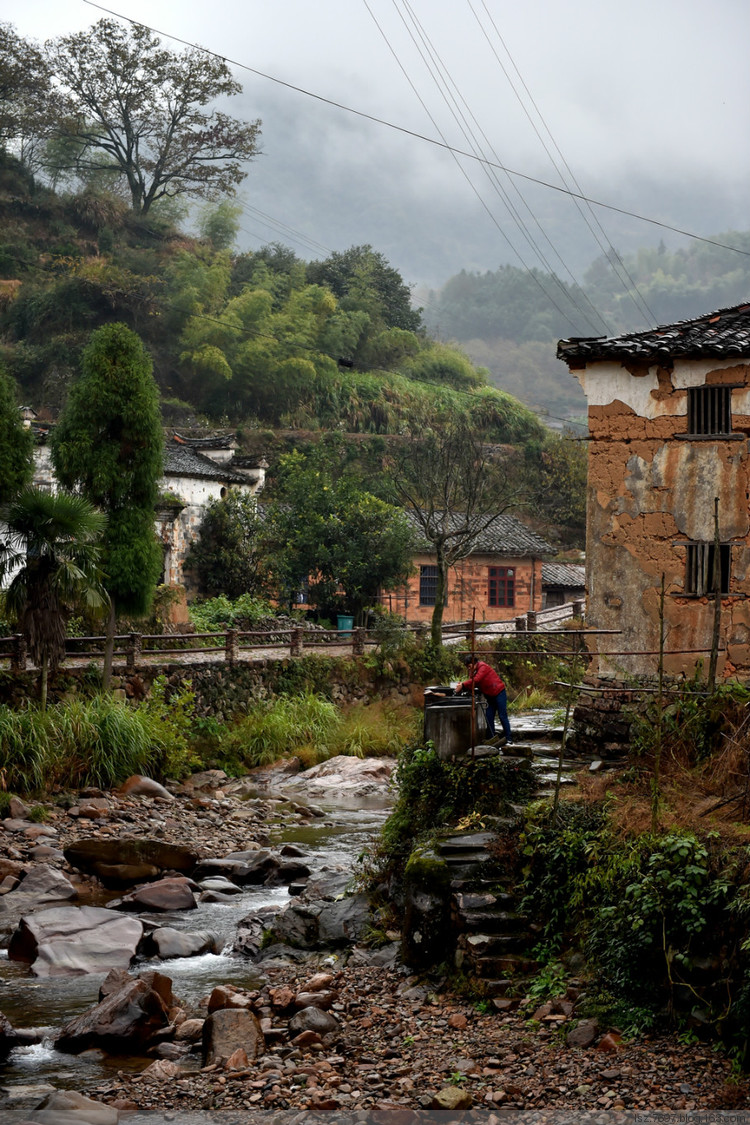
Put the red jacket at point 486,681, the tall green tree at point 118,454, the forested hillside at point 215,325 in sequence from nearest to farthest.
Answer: the red jacket at point 486,681
the tall green tree at point 118,454
the forested hillside at point 215,325

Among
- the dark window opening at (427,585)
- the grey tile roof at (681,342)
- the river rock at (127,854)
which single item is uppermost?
the grey tile roof at (681,342)

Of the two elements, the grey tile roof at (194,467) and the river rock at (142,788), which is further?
the grey tile roof at (194,467)

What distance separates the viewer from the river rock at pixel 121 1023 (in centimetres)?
833

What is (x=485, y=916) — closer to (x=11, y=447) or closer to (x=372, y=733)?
(x=11, y=447)

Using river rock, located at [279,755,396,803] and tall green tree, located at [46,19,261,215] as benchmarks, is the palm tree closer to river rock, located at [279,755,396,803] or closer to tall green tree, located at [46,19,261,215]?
river rock, located at [279,755,396,803]

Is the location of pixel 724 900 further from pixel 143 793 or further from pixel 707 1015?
pixel 143 793

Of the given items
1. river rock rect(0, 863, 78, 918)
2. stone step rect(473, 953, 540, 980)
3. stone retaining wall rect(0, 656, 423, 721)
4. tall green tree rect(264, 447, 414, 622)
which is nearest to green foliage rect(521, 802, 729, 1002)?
stone step rect(473, 953, 540, 980)

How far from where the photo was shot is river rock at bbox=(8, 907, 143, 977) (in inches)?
406

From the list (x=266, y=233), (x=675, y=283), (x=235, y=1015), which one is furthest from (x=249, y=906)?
(x=266, y=233)

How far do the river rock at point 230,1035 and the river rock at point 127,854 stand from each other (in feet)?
17.6

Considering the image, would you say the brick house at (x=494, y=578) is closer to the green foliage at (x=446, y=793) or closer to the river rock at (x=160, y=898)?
the river rock at (x=160, y=898)

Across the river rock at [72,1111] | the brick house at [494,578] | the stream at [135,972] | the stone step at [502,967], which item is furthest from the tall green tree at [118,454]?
the brick house at [494,578]

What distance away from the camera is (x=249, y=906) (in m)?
12.6

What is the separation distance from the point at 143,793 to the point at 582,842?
9603mm
